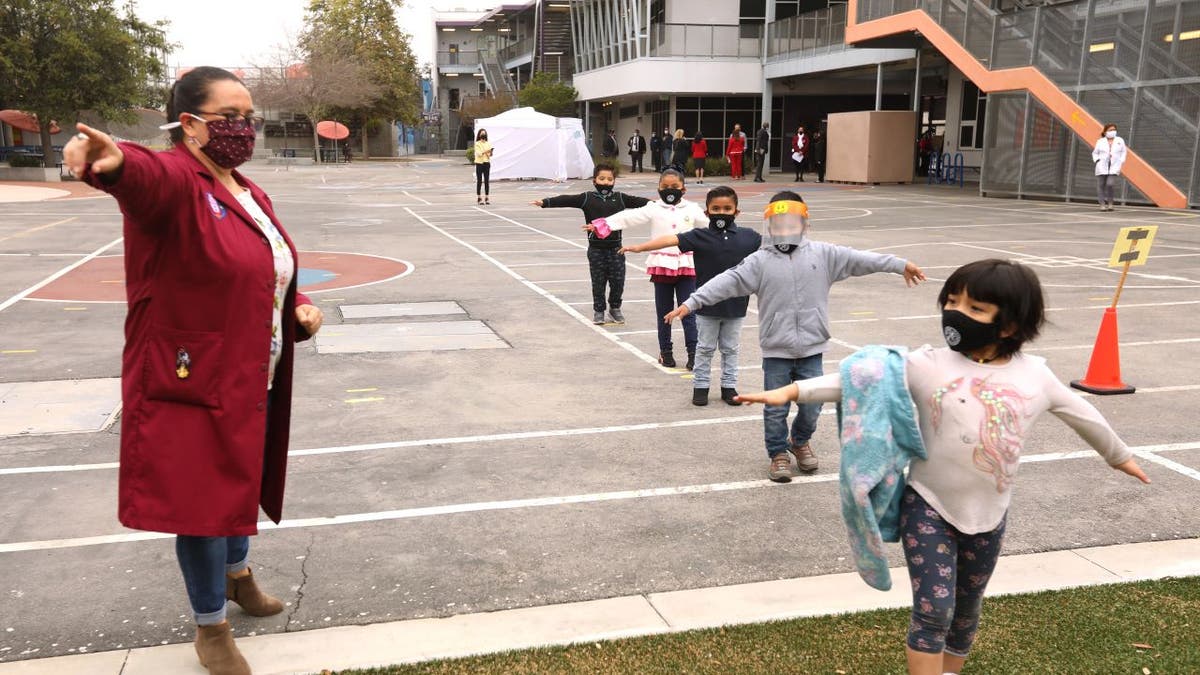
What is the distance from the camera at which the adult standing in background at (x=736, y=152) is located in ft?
128

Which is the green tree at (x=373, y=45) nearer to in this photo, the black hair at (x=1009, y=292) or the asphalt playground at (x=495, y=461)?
the asphalt playground at (x=495, y=461)

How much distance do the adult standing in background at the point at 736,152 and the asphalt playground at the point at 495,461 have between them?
84.8 ft

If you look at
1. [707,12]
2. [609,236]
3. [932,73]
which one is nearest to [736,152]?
[707,12]

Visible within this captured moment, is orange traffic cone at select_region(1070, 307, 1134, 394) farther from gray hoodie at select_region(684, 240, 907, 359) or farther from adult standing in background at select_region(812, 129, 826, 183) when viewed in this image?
adult standing in background at select_region(812, 129, 826, 183)

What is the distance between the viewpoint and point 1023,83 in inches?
1069

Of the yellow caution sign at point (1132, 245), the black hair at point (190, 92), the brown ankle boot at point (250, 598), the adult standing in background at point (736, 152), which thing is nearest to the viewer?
the black hair at point (190, 92)

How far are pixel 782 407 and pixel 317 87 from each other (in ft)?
194

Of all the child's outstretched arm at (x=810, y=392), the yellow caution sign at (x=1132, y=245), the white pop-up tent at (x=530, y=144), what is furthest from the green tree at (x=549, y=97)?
the child's outstretched arm at (x=810, y=392)

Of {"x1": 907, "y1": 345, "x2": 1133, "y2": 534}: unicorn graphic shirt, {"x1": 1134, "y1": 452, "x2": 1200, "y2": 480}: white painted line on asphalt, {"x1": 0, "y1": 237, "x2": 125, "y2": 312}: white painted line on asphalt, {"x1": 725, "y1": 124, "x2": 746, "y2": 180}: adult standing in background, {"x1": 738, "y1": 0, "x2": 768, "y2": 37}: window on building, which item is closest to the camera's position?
{"x1": 907, "y1": 345, "x2": 1133, "y2": 534}: unicorn graphic shirt

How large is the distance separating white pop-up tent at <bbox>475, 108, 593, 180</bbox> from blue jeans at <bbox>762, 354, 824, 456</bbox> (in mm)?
36679

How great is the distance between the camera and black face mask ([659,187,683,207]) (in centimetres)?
842

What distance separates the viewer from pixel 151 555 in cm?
482

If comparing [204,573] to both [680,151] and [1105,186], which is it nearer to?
[1105,186]

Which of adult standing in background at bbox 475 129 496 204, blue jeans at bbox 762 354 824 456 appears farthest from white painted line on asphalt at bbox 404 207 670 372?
adult standing in background at bbox 475 129 496 204
